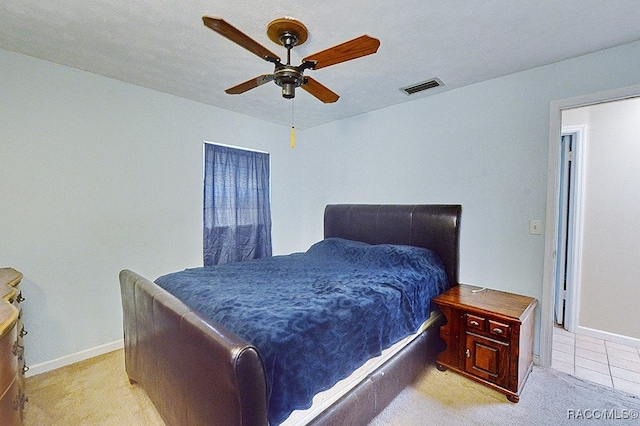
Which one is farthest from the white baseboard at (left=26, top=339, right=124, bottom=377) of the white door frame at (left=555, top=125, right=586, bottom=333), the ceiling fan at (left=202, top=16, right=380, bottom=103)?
the white door frame at (left=555, top=125, right=586, bottom=333)

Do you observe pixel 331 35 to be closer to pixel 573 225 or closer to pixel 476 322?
pixel 476 322

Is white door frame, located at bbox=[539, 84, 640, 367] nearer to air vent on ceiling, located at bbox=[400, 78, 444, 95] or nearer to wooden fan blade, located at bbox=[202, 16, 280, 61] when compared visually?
air vent on ceiling, located at bbox=[400, 78, 444, 95]

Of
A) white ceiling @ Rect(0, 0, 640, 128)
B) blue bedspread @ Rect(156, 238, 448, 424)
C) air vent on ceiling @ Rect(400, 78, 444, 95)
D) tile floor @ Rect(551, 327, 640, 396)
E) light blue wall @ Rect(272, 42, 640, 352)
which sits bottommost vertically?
tile floor @ Rect(551, 327, 640, 396)

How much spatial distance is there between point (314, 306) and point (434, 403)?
117cm

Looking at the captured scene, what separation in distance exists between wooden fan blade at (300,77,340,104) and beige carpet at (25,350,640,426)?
2.19m

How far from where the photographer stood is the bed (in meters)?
1.10

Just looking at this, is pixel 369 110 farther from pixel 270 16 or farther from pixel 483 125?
pixel 270 16

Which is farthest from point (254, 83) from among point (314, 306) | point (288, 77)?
point (314, 306)

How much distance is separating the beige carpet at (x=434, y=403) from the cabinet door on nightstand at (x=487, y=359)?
0.12m

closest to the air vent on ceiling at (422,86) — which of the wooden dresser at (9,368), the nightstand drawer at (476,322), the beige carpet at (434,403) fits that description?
the nightstand drawer at (476,322)

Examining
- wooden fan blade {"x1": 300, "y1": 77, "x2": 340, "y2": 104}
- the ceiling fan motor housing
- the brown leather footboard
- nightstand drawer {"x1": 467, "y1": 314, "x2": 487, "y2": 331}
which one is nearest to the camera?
the brown leather footboard

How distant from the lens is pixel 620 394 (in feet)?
6.53

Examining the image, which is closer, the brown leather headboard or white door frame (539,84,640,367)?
white door frame (539,84,640,367)

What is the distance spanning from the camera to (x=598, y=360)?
2.42m
